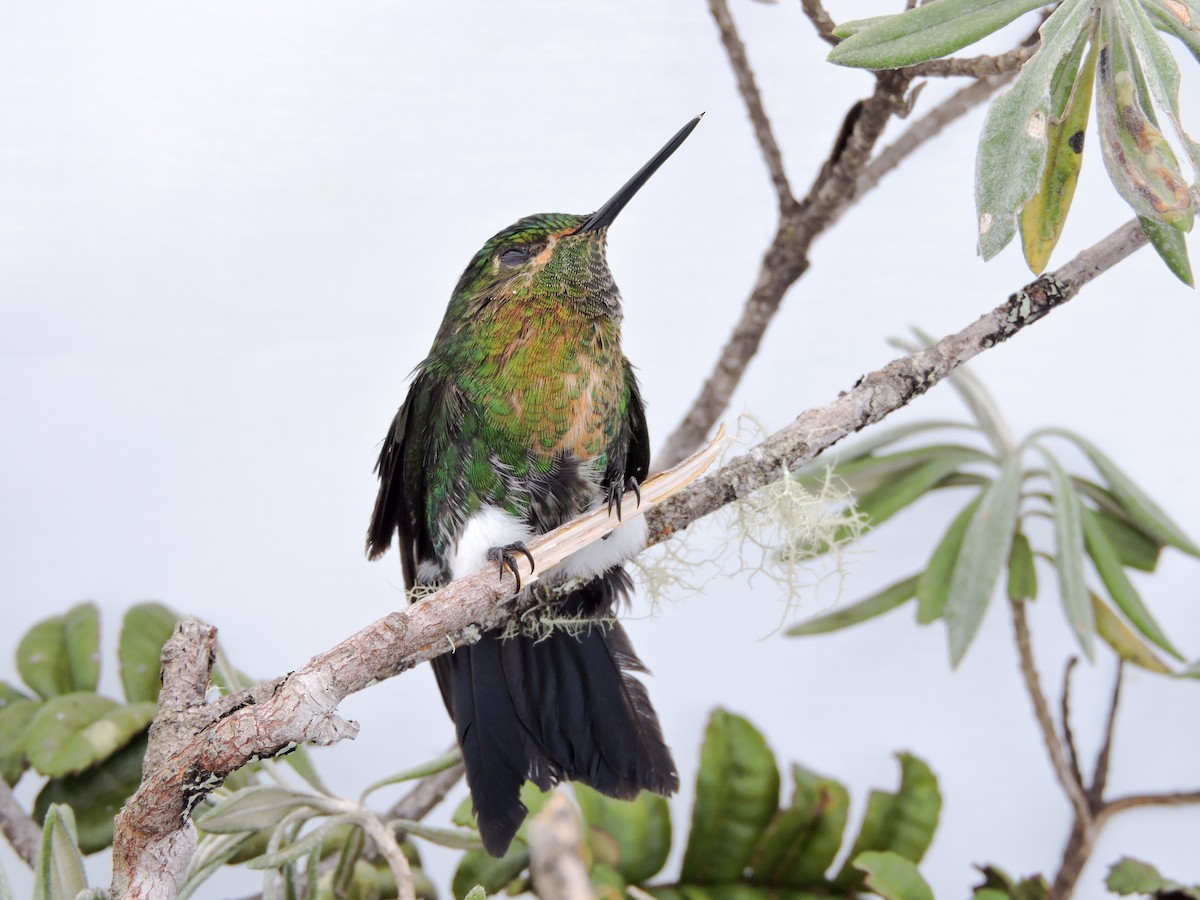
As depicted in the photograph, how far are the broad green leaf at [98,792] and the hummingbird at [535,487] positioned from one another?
0.43 metres

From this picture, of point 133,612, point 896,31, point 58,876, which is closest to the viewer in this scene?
point 896,31

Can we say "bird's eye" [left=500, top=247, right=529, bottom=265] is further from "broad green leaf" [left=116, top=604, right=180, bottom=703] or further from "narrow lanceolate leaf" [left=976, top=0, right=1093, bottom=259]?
"broad green leaf" [left=116, top=604, right=180, bottom=703]

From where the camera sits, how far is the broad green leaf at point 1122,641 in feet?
5.20

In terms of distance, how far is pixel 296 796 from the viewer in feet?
3.67

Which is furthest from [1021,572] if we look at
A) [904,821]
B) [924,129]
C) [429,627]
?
[429,627]

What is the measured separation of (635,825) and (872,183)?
889mm

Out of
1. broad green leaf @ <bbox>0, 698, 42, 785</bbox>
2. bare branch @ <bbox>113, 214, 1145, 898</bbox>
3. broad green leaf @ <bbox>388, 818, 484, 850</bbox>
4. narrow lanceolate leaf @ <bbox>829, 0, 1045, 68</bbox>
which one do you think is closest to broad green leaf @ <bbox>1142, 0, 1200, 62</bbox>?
narrow lanceolate leaf @ <bbox>829, 0, 1045, 68</bbox>

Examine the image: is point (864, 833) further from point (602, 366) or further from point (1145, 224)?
point (1145, 224)

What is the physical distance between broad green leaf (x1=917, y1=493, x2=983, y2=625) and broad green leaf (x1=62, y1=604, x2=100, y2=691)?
1138 millimetres

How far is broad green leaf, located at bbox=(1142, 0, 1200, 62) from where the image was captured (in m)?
0.83

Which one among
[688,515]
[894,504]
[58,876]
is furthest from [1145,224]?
[58,876]

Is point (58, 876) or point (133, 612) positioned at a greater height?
point (133, 612)

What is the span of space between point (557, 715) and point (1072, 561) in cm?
72

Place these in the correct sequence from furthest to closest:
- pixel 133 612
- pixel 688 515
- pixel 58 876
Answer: pixel 133 612 < pixel 688 515 < pixel 58 876
